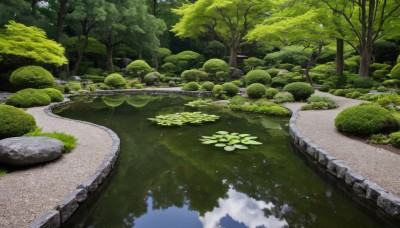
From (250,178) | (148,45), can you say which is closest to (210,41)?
(148,45)

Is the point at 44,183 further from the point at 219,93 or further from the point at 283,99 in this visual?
the point at 219,93

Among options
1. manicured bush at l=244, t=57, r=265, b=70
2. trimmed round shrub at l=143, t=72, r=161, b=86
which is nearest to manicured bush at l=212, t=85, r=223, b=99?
trimmed round shrub at l=143, t=72, r=161, b=86

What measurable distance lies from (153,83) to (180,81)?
3023 mm

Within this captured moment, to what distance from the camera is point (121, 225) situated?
12.4ft

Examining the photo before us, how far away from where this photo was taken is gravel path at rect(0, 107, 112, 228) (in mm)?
3333

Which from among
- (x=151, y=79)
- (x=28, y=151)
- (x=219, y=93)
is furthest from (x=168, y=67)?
(x=28, y=151)

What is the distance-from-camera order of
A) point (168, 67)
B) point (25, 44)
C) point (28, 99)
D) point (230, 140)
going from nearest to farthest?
1. point (230, 140)
2. point (28, 99)
3. point (25, 44)
4. point (168, 67)

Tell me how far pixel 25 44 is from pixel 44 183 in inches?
542

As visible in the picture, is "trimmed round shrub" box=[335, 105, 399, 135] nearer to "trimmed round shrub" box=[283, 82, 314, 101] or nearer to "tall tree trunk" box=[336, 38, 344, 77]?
"trimmed round shrub" box=[283, 82, 314, 101]

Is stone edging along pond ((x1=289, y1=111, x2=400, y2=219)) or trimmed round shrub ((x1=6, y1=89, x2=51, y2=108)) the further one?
trimmed round shrub ((x1=6, y1=89, x2=51, y2=108))

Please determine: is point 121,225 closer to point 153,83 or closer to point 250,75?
point 250,75

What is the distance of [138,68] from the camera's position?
23906 mm

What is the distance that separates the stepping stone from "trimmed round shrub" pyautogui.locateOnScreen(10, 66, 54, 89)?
1069 centimetres

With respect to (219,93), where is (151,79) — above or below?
above
